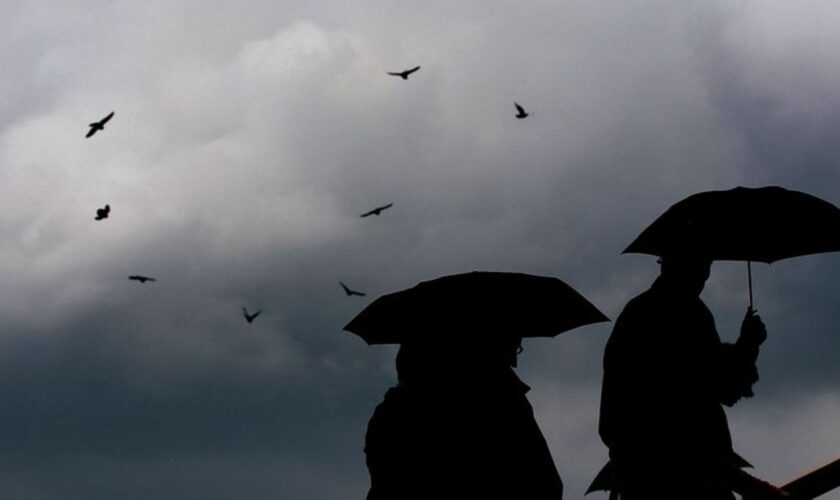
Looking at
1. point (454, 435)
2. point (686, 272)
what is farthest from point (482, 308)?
point (686, 272)

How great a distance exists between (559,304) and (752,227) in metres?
1.69

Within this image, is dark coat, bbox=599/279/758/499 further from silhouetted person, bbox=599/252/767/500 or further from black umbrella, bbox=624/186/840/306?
black umbrella, bbox=624/186/840/306

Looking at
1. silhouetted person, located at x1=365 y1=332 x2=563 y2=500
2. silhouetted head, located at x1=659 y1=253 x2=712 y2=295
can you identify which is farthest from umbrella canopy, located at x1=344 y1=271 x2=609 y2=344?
silhouetted head, located at x1=659 y1=253 x2=712 y2=295

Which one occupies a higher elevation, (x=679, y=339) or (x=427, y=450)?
(x=679, y=339)

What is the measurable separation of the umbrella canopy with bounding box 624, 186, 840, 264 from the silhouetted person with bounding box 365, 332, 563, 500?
1230 millimetres

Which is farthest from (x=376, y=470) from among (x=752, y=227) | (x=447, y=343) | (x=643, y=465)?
(x=752, y=227)

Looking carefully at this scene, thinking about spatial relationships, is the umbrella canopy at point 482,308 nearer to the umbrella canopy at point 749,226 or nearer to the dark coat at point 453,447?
the dark coat at point 453,447

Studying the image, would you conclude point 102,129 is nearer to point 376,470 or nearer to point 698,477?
point 376,470

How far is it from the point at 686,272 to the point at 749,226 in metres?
0.87

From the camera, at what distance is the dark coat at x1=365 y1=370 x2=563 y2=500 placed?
726 cm

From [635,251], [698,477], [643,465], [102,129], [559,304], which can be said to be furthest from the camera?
[102,129]

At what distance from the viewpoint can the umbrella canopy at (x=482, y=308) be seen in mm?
8078

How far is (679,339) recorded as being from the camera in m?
6.67

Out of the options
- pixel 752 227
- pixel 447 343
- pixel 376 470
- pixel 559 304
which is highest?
pixel 752 227
